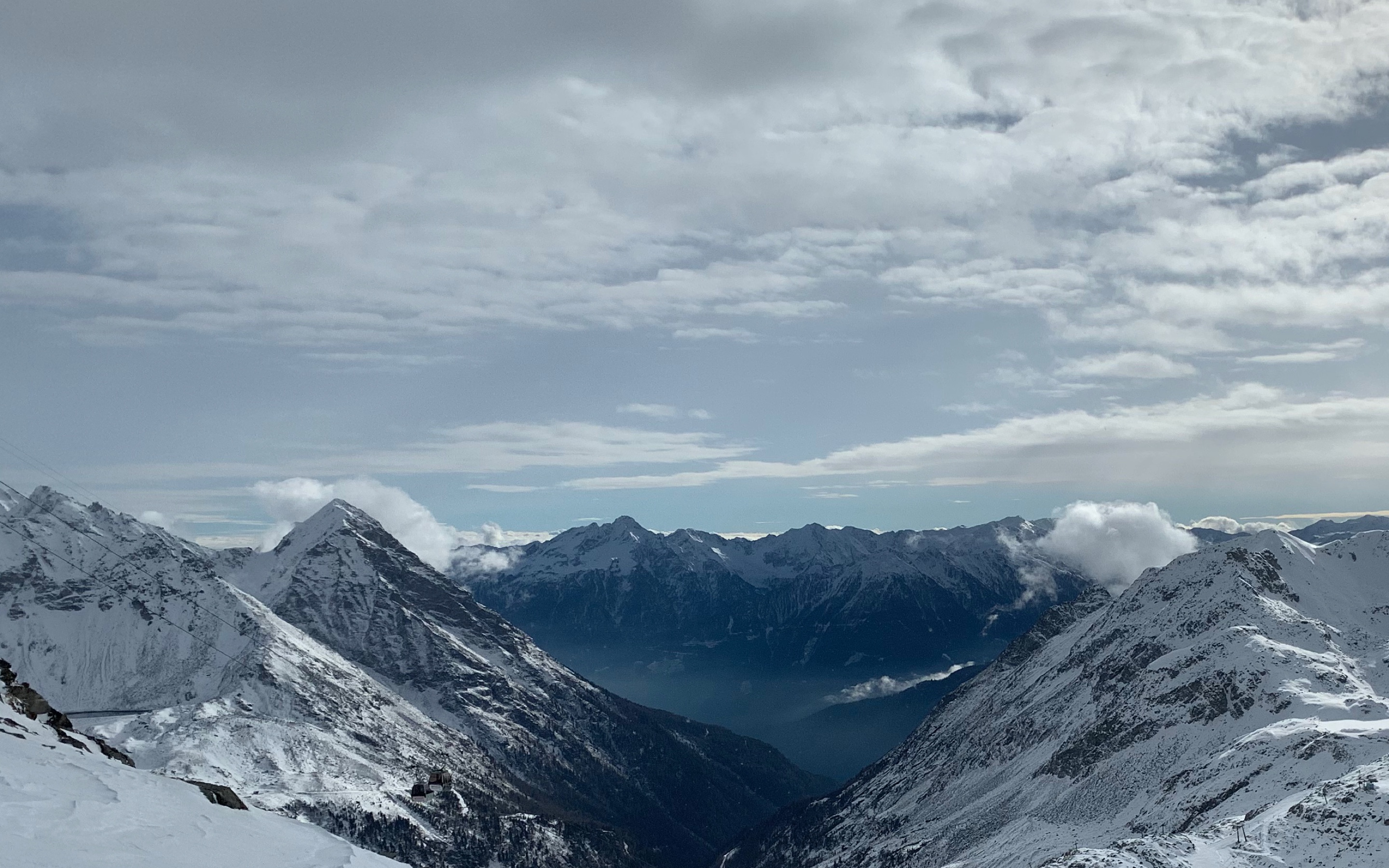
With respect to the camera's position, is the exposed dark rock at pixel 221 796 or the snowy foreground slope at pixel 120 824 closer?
the snowy foreground slope at pixel 120 824

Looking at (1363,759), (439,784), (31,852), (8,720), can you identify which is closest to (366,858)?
(31,852)

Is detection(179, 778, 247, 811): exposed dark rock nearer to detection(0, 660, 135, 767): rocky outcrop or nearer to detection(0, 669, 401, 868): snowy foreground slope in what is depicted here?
detection(0, 669, 401, 868): snowy foreground slope

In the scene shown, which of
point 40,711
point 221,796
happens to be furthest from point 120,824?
point 40,711

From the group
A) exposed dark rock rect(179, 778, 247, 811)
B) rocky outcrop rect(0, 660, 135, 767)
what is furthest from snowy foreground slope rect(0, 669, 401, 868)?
rocky outcrop rect(0, 660, 135, 767)

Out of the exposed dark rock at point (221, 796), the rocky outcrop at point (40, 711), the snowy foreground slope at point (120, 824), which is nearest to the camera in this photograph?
the snowy foreground slope at point (120, 824)

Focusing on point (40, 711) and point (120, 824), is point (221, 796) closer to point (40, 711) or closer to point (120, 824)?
point (120, 824)

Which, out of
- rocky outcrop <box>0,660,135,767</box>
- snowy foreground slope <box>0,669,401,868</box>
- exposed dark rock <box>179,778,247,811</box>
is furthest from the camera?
rocky outcrop <box>0,660,135,767</box>

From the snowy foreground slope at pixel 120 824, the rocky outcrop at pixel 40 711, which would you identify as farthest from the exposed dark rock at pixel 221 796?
the rocky outcrop at pixel 40 711

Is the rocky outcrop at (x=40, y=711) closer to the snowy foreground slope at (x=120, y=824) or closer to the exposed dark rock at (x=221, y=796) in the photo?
the exposed dark rock at (x=221, y=796)
